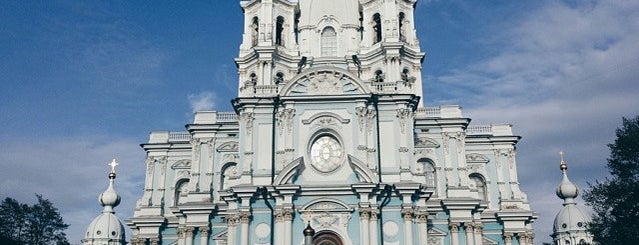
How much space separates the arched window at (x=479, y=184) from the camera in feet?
130

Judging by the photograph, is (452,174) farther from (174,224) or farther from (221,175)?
(174,224)

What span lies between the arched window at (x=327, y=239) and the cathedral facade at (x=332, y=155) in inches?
2.8

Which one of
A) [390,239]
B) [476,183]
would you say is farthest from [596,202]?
[476,183]

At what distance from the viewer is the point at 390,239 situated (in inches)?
1277

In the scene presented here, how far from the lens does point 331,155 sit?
34312 millimetres

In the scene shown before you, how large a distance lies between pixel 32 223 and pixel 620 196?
3249 cm

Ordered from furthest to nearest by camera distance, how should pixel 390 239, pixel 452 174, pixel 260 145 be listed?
pixel 452 174
pixel 260 145
pixel 390 239

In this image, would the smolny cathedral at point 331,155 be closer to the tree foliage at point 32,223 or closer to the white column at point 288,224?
the white column at point 288,224

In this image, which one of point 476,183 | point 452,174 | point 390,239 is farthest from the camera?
point 476,183

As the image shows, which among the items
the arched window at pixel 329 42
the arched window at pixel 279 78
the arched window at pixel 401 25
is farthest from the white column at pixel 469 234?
the arched window at pixel 329 42

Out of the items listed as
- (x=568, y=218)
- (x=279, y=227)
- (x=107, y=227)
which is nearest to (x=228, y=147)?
(x=279, y=227)

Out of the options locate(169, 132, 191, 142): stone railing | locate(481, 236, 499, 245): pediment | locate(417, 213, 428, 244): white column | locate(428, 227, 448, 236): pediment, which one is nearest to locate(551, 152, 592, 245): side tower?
locate(481, 236, 499, 245): pediment

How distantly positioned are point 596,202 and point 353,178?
12.0 meters

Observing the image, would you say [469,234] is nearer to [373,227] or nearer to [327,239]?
[373,227]
